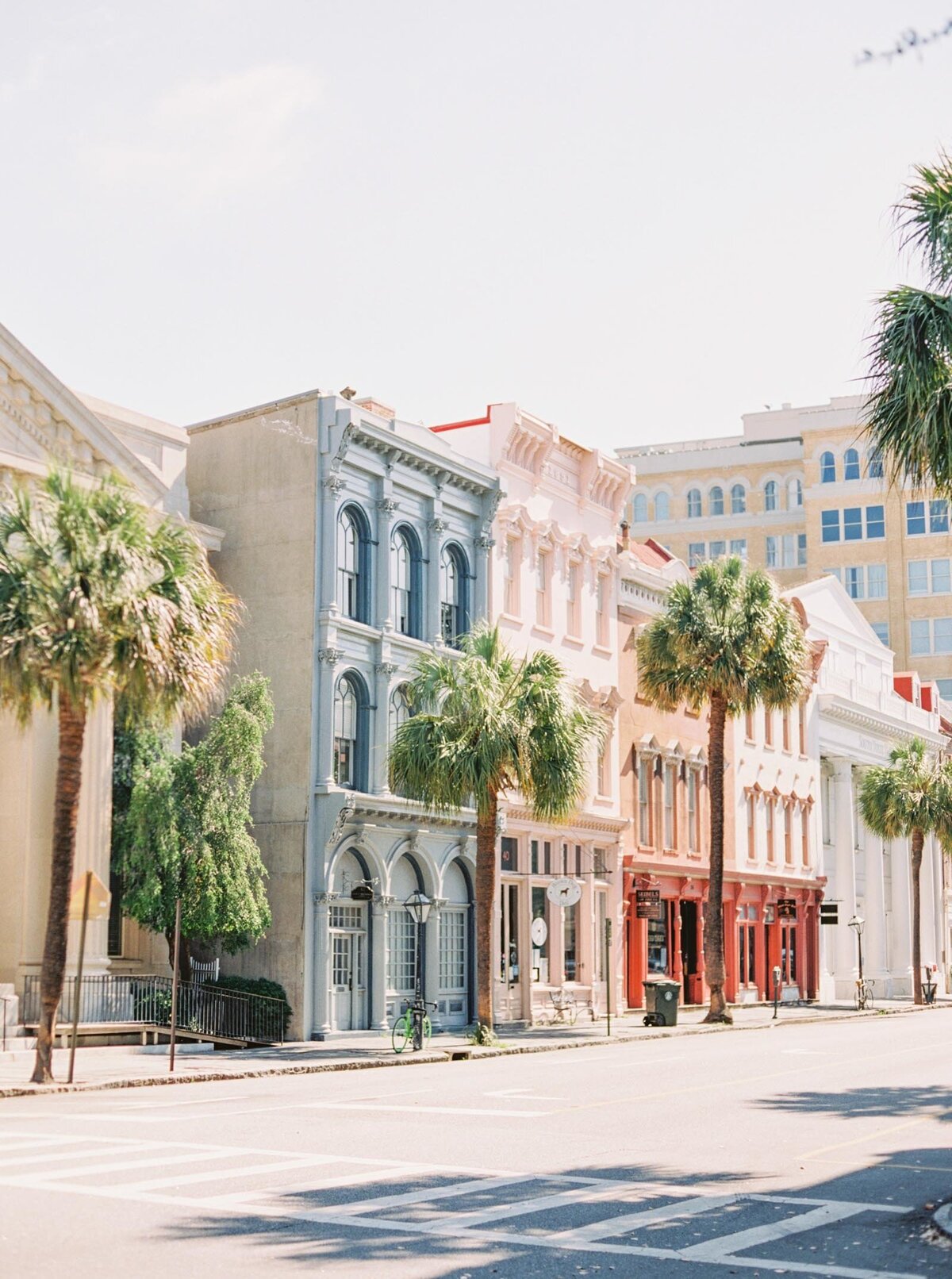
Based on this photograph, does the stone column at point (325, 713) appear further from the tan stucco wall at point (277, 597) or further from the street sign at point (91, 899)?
the street sign at point (91, 899)

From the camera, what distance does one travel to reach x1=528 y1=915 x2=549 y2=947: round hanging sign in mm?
41281

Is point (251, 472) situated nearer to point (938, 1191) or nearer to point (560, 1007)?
point (560, 1007)

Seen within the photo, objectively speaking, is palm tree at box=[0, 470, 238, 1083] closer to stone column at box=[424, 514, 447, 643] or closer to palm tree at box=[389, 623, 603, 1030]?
palm tree at box=[389, 623, 603, 1030]

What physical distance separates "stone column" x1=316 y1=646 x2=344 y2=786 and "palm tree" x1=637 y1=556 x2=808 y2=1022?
1169cm

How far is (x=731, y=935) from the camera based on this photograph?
53.4 metres

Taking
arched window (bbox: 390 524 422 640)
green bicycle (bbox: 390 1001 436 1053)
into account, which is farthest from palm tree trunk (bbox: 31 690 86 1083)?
arched window (bbox: 390 524 422 640)

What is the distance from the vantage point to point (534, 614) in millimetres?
42812

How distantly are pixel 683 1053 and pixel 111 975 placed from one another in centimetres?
1027

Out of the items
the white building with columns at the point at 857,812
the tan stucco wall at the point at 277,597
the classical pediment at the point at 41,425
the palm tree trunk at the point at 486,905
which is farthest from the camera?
the white building with columns at the point at 857,812

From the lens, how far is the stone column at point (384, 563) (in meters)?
36.2

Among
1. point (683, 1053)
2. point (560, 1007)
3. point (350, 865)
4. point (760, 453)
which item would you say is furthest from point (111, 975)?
point (760, 453)

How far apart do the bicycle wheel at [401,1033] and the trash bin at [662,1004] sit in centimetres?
1014

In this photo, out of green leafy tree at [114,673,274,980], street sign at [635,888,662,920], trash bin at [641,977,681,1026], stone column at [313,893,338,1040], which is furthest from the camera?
street sign at [635,888,662,920]

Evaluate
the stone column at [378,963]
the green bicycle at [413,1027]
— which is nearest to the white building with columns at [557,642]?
the stone column at [378,963]
